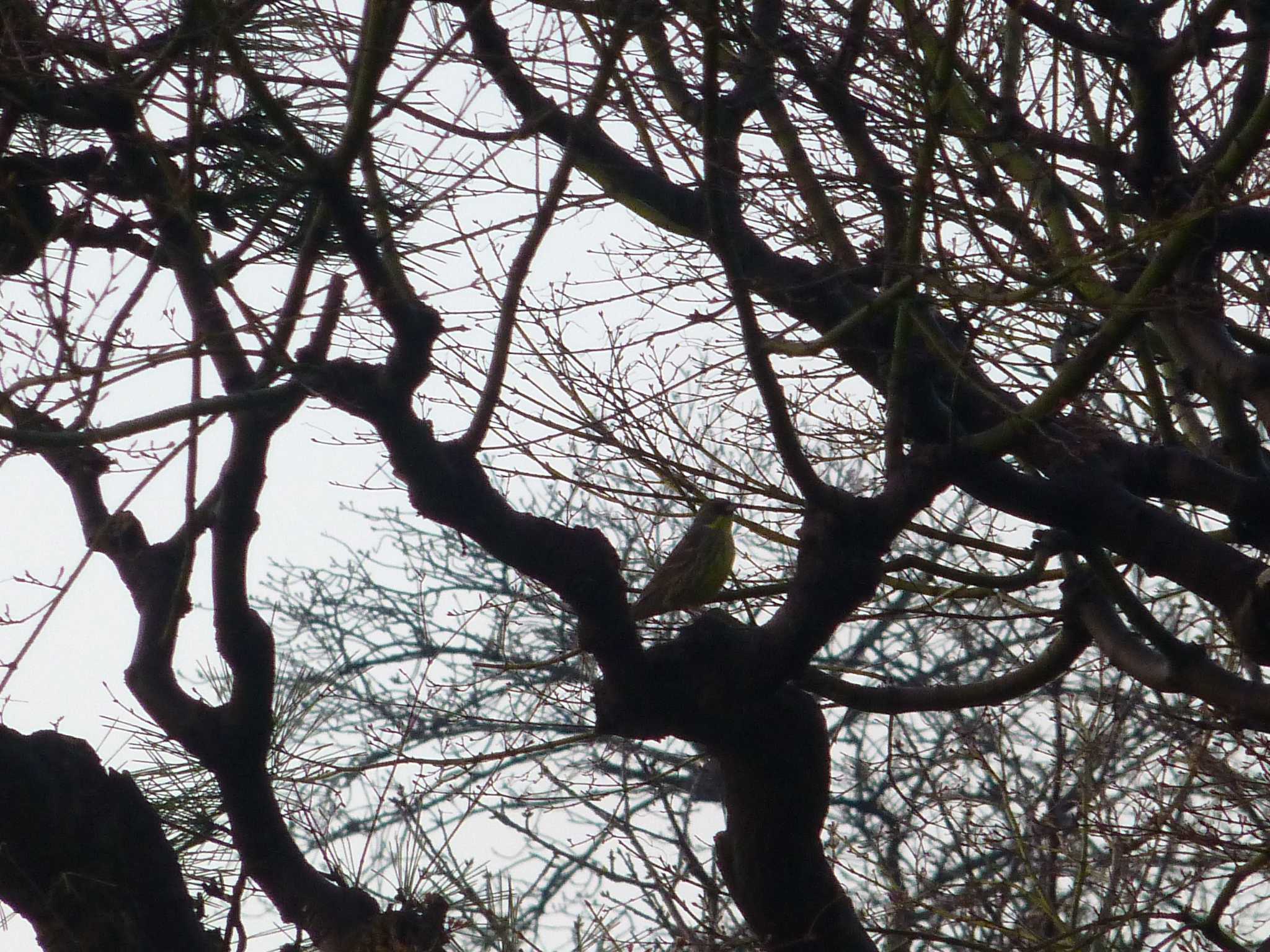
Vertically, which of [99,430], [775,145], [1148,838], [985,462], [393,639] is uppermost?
[393,639]

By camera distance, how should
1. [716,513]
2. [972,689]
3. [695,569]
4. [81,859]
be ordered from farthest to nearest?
1. [695,569]
2. [716,513]
3. [972,689]
4. [81,859]

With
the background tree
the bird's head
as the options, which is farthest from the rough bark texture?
the bird's head

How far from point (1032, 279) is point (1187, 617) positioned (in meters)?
4.34

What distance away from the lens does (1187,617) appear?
6367 millimetres

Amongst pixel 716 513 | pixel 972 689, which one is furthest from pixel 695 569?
pixel 972 689

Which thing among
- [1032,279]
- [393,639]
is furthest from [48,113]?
[393,639]

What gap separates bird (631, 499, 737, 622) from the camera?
4.48 m

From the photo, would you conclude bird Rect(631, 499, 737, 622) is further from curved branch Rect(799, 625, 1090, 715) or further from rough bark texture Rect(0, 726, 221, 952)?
rough bark texture Rect(0, 726, 221, 952)

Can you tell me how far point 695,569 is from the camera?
462cm

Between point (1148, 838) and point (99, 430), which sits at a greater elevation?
point (99, 430)

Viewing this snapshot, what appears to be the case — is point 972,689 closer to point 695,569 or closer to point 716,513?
point 716,513

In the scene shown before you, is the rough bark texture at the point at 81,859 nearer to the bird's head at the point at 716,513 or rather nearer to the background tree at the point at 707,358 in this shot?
the background tree at the point at 707,358

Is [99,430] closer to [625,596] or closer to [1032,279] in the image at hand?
[625,596]

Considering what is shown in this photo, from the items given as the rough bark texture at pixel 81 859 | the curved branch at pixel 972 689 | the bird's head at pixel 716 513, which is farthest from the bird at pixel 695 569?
the rough bark texture at pixel 81 859
